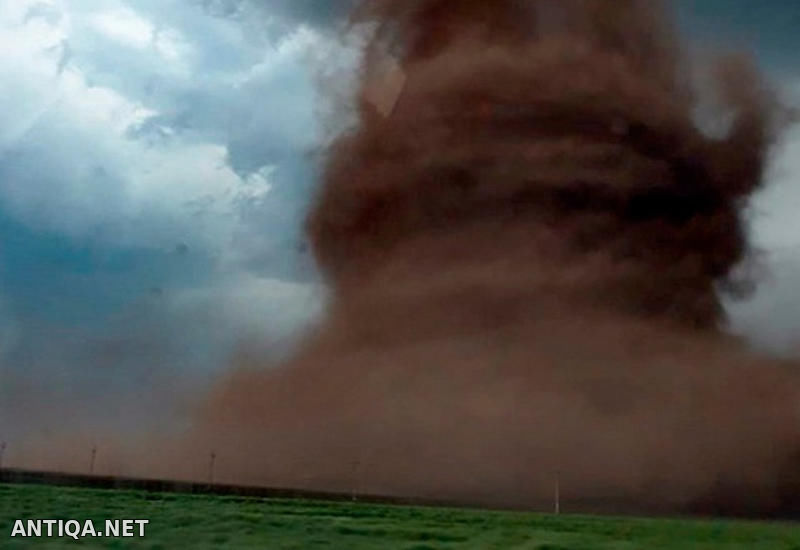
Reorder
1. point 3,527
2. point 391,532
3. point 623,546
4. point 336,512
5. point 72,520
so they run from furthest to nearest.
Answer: point 336,512 < point 391,532 < point 623,546 < point 72,520 < point 3,527

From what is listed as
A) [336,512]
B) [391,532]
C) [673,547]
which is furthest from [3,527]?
[336,512]

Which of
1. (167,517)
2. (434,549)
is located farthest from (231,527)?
(434,549)

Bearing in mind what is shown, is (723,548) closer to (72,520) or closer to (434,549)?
(434,549)

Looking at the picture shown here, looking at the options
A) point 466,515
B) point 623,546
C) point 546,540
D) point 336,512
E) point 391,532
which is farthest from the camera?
point 466,515

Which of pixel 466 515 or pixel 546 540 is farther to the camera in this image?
pixel 466 515

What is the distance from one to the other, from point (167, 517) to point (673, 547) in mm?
20613

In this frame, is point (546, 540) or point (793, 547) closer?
point (546, 540)

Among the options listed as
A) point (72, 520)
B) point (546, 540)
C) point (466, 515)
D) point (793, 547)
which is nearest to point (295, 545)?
point (72, 520)

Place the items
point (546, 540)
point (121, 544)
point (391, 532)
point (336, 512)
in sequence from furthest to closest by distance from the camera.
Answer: point (336, 512)
point (391, 532)
point (546, 540)
point (121, 544)

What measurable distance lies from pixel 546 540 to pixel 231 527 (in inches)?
503

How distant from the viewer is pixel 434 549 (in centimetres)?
3328

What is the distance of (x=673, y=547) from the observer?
129 ft

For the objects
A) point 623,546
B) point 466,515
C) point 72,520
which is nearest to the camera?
point 72,520

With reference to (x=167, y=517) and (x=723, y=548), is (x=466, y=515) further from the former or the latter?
(x=167, y=517)
